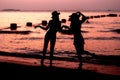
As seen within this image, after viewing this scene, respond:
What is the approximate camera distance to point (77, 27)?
1142cm

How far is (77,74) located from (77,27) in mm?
2101

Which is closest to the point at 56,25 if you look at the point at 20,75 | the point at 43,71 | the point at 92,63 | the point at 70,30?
the point at 70,30

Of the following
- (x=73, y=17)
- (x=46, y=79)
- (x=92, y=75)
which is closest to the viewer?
(x=46, y=79)

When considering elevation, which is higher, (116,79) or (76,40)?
(76,40)

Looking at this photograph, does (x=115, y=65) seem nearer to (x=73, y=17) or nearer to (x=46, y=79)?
(x=73, y=17)

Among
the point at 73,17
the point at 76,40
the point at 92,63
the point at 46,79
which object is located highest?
the point at 73,17

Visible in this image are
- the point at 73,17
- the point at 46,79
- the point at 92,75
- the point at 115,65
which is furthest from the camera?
the point at 115,65

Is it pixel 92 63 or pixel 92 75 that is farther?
pixel 92 63

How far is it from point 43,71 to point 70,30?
2.06m

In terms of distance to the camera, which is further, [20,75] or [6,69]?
[6,69]

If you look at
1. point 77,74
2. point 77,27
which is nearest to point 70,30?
point 77,27

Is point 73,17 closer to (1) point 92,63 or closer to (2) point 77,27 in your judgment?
(2) point 77,27

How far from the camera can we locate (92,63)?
14.5 metres

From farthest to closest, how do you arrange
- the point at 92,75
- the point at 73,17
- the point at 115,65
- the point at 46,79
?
1. the point at 115,65
2. the point at 73,17
3. the point at 92,75
4. the point at 46,79
